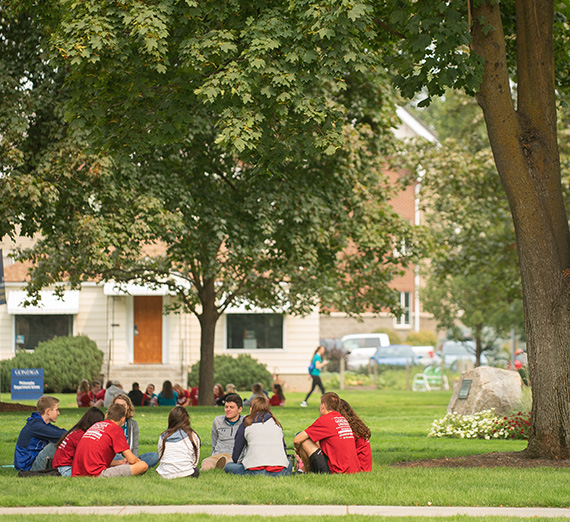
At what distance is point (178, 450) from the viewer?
32.8 ft

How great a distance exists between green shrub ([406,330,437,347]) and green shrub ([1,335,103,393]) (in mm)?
22493

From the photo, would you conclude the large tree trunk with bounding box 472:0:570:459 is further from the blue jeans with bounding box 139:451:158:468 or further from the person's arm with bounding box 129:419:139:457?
the person's arm with bounding box 129:419:139:457

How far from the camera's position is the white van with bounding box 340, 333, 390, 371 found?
4006 centimetres

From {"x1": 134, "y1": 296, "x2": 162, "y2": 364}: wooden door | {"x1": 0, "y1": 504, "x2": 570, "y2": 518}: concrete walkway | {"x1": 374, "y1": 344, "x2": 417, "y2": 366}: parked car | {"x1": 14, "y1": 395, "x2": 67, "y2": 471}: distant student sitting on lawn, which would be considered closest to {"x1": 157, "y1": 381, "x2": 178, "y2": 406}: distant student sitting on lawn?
{"x1": 134, "y1": 296, "x2": 162, "y2": 364}: wooden door

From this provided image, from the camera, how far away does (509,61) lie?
45.3ft

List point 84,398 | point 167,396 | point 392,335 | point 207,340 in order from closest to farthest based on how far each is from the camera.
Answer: point 84,398 → point 167,396 → point 207,340 → point 392,335

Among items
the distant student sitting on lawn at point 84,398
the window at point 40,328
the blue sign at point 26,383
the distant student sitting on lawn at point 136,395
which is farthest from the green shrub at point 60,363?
the distant student sitting on lawn at point 136,395

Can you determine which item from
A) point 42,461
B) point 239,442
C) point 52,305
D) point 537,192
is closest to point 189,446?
point 239,442

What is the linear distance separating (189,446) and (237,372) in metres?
21.6

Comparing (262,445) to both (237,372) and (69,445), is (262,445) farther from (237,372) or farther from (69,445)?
(237,372)

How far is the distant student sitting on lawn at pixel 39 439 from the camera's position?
10.4m

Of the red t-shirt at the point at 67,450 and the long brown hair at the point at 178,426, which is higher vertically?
the long brown hair at the point at 178,426

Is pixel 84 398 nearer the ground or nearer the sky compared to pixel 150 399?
nearer the sky

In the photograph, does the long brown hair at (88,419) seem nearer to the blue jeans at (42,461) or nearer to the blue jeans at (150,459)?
the blue jeans at (42,461)
